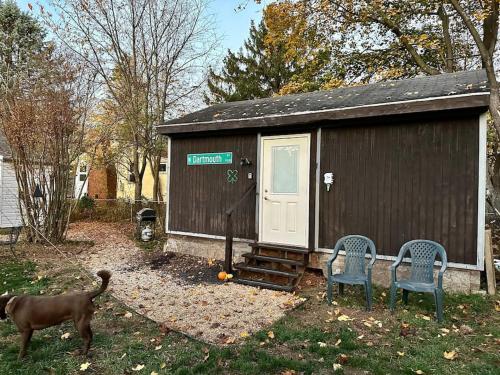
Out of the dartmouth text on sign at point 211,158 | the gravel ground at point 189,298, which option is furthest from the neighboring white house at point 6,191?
the dartmouth text on sign at point 211,158

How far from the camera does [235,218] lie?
666 centimetres

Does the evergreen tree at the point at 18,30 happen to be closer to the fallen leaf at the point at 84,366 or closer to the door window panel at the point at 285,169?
the door window panel at the point at 285,169

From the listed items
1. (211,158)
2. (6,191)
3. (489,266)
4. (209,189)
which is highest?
(211,158)

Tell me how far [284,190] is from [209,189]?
167 cm

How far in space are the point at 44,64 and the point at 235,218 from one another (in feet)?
20.0

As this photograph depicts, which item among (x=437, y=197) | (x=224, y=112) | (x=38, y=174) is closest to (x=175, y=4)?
(x=224, y=112)

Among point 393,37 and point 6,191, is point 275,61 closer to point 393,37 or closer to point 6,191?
point 393,37

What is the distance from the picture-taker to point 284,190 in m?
6.14

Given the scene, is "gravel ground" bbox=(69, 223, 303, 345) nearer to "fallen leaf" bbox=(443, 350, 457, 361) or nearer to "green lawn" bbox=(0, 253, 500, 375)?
"green lawn" bbox=(0, 253, 500, 375)

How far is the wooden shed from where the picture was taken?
4.76m

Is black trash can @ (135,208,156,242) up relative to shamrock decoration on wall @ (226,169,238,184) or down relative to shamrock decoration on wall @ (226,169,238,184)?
down

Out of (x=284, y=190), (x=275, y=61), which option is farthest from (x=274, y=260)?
(x=275, y=61)

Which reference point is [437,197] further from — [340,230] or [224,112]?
[224,112]

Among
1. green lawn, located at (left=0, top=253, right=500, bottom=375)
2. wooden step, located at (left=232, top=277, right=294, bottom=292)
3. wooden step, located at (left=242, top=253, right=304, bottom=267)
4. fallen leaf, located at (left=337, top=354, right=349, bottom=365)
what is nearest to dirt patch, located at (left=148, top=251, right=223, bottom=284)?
wooden step, located at (left=232, top=277, right=294, bottom=292)
